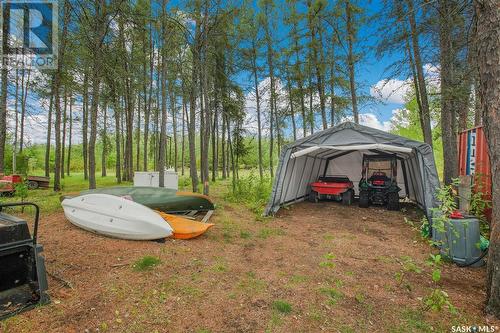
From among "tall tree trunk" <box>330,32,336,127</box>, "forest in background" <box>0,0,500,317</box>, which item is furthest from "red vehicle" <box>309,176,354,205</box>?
"tall tree trunk" <box>330,32,336,127</box>

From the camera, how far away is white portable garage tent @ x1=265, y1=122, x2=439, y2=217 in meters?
Result: 6.74

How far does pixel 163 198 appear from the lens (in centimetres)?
688

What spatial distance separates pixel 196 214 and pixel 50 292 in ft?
15.2

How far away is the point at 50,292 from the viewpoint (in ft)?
10.3

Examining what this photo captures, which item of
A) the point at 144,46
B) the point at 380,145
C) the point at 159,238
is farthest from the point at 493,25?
the point at 144,46

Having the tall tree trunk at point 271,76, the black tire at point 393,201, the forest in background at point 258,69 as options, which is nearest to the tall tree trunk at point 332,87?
the forest in background at point 258,69

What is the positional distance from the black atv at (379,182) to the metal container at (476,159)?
2377 millimetres

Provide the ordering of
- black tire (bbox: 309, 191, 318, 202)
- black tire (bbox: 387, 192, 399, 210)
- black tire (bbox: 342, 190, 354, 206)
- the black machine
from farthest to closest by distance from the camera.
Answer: black tire (bbox: 309, 191, 318, 202) < black tire (bbox: 342, 190, 354, 206) < black tire (bbox: 387, 192, 399, 210) < the black machine

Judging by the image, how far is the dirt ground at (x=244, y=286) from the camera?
2740 mm

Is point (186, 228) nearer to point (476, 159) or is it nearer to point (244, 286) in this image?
point (244, 286)

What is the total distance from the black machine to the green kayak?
3.52 m

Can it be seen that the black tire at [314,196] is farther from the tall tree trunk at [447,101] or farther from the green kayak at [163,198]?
the green kayak at [163,198]

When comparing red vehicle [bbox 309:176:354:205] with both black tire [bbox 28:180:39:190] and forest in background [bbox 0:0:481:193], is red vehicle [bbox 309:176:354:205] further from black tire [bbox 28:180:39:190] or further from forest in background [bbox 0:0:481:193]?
black tire [bbox 28:180:39:190]

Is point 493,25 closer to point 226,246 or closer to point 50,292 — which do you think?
point 226,246
